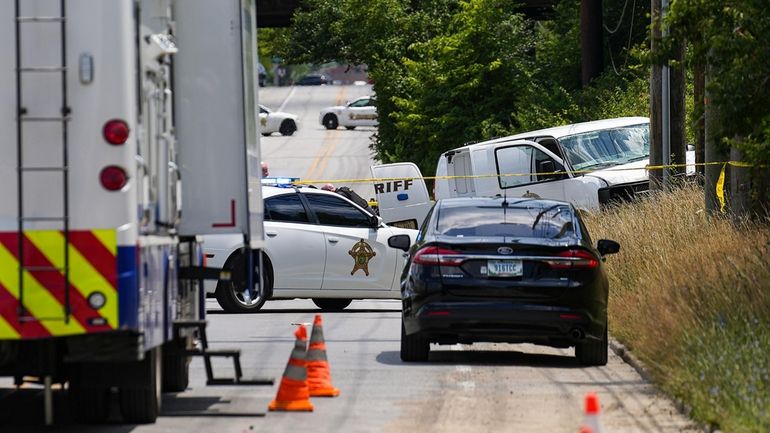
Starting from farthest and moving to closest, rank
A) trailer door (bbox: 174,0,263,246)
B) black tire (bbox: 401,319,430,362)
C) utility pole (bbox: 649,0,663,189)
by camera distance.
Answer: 1. utility pole (bbox: 649,0,663,189)
2. black tire (bbox: 401,319,430,362)
3. trailer door (bbox: 174,0,263,246)

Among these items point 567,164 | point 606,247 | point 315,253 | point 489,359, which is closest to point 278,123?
point 567,164

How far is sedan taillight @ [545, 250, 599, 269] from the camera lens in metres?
13.9

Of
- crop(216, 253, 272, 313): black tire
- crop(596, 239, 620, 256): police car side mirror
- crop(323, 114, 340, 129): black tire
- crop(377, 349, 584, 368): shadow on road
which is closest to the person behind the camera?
crop(377, 349, 584, 368): shadow on road

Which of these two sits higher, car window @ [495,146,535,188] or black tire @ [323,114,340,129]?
black tire @ [323,114,340,129]

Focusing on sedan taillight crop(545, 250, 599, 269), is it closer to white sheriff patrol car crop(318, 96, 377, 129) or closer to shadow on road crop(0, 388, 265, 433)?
shadow on road crop(0, 388, 265, 433)

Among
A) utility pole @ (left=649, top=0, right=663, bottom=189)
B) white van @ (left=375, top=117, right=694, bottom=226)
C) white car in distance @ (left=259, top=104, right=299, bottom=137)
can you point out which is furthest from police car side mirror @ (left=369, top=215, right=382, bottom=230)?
white car in distance @ (left=259, top=104, right=299, bottom=137)

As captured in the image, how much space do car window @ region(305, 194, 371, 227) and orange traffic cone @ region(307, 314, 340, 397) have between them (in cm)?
882

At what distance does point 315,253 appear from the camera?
20.7 metres

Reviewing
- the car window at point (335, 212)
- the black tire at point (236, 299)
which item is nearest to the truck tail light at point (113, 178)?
the black tire at point (236, 299)

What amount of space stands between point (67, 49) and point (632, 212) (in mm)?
15743

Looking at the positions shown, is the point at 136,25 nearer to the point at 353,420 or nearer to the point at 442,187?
the point at 353,420

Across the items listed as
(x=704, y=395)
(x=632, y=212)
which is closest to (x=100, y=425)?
(x=704, y=395)

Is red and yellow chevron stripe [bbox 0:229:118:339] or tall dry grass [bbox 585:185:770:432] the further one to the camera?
tall dry grass [bbox 585:185:770:432]

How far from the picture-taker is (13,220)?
908 cm
